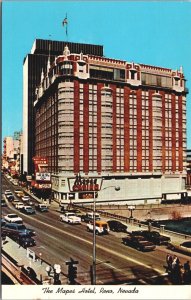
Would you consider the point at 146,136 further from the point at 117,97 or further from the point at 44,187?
the point at 44,187

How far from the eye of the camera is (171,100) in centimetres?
7150

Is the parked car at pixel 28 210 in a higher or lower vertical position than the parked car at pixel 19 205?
lower

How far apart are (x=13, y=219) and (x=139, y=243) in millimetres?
11713

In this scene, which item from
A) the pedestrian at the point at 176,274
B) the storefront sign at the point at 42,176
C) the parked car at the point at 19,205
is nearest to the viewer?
the pedestrian at the point at 176,274

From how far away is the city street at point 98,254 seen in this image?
86.3ft

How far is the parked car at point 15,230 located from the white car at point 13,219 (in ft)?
3.66

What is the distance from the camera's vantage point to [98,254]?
3072cm

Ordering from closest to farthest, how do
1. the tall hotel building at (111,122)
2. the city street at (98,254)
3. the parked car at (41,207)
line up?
the city street at (98,254) < the parked car at (41,207) < the tall hotel building at (111,122)

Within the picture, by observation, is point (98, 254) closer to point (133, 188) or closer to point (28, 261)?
point (28, 261)

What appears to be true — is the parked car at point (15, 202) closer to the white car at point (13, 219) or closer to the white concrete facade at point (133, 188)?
the white car at point (13, 219)

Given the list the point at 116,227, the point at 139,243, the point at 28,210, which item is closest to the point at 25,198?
the point at 28,210

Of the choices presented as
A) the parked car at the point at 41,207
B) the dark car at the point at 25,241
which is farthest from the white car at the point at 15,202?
the dark car at the point at 25,241

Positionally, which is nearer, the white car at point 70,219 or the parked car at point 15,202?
the white car at point 70,219

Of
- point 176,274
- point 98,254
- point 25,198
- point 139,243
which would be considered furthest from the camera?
point 25,198
